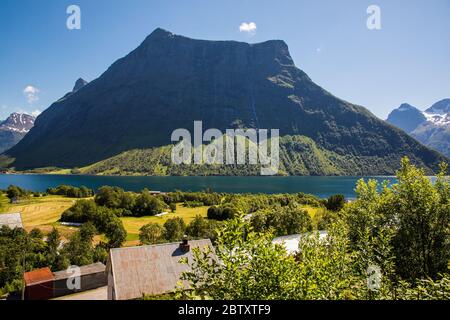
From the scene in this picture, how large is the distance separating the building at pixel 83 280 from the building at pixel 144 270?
1863cm

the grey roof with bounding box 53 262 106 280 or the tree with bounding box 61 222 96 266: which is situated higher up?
the tree with bounding box 61 222 96 266

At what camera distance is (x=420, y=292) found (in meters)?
10.8

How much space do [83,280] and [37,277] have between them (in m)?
6.76

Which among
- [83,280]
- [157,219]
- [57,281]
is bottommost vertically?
[157,219]

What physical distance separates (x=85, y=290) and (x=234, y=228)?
5204 cm

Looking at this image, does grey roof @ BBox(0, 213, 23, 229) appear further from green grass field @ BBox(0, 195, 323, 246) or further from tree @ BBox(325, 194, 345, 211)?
tree @ BBox(325, 194, 345, 211)

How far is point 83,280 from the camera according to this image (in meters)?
51.8

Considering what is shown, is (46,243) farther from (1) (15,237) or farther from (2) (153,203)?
(2) (153,203)

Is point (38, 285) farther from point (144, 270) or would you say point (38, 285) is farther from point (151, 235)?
point (151, 235)

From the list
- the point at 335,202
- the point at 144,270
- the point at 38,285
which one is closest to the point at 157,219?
the point at 335,202

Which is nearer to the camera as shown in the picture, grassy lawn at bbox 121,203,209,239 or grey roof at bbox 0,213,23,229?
grey roof at bbox 0,213,23,229

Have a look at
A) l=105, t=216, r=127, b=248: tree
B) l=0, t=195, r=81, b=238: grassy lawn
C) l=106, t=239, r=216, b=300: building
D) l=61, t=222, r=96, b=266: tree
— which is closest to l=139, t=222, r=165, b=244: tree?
l=105, t=216, r=127, b=248: tree

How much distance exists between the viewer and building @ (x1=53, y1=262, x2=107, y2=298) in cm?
4994
